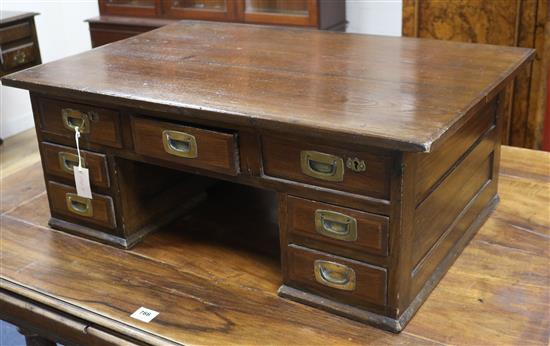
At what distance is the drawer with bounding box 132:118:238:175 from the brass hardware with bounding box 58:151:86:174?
0.61 ft

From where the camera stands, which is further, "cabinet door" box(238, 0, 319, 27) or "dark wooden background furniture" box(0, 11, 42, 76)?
"dark wooden background furniture" box(0, 11, 42, 76)

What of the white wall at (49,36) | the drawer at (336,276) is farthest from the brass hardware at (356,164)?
the white wall at (49,36)

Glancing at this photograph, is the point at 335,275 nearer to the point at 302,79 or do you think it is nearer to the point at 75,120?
the point at 302,79

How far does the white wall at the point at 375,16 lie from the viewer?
3.10m

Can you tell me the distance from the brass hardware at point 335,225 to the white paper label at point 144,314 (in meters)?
0.34

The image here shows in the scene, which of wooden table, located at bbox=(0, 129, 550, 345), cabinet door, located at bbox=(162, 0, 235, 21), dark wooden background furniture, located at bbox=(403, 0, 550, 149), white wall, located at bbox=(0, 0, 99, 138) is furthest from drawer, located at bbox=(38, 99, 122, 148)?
white wall, located at bbox=(0, 0, 99, 138)

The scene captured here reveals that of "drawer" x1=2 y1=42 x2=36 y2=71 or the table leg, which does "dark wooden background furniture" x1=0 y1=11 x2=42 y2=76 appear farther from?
the table leg

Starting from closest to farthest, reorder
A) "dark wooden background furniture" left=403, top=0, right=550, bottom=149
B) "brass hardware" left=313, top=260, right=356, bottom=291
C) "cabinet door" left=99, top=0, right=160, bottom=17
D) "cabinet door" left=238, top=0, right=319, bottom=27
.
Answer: "brass hardware" left=313, top=260, right=356, bottom=291
"dark wooden background furniture" left=403, top=0, right=550, bottom=149
"cabinet door" left=238, top=0, right=319, bottom=27
"cabinet door" left=99, top=0, right=160, bottom=17

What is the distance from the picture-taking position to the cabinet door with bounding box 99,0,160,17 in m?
3.34

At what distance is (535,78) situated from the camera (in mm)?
2582

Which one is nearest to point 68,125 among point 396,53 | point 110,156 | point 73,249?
point 110,156

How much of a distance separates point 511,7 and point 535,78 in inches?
11.1

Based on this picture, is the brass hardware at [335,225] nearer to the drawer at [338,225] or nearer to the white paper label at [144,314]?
the drawer at [338,225]

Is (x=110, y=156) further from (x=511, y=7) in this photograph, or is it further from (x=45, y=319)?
(x=511, y=7)
